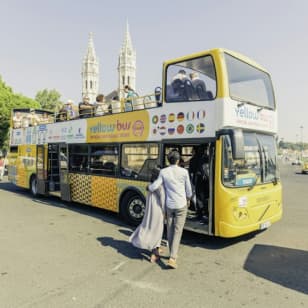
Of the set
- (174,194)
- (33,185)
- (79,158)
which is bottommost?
(33,185)

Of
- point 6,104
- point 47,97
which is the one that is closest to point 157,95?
point 6,104

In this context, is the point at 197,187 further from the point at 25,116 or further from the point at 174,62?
the point at 25,116

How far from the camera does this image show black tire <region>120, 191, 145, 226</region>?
6.48 metres

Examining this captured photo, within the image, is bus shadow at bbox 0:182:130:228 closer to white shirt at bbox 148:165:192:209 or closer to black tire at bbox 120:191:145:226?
black tire at bbox 120:191:145:226

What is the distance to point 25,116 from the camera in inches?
496

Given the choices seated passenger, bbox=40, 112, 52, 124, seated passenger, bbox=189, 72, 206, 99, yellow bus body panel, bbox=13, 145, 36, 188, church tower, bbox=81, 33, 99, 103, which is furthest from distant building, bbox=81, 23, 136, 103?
seated passenger, bbox=189, 72, 206, 99

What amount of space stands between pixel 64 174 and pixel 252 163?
20.1 ft

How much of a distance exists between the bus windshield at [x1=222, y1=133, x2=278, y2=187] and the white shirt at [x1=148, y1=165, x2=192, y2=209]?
102 centimetres

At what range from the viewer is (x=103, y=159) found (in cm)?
756

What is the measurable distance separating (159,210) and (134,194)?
7.47 ft

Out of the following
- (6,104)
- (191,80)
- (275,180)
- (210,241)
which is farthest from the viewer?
(6,104)

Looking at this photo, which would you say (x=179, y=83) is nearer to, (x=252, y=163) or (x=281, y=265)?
(x=252, y=163)

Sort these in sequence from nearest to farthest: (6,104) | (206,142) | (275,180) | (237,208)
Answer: (237,208), (206,142), (275,180), (6,104)

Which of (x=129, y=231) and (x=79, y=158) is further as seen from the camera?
(x=79, y=158)
